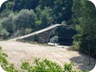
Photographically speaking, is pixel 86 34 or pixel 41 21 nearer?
pixel 41 21

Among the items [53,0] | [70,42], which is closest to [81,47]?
[70,42]

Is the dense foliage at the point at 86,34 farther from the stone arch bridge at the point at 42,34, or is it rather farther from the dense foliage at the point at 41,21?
the stone arch bridge at the point at 42,34

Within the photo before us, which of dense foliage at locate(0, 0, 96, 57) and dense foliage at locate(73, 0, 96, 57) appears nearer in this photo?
dense foliage at locate(0, 0, 96, 57)

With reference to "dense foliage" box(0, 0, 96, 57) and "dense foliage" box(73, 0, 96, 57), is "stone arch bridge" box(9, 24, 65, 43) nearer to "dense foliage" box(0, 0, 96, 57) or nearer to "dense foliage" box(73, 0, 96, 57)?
"dense foliage" box(0, 0, 96, 57)

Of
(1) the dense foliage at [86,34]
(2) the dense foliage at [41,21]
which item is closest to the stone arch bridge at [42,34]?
(2) the dense foliage at [41,21]

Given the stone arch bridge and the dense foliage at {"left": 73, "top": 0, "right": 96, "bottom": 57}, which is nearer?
the stone arch bridge

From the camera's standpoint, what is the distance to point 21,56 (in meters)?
2.47

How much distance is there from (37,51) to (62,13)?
Result: 361 millimetres

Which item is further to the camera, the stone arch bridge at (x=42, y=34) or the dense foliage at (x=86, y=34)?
the dense foliage at (x=86, y=34)

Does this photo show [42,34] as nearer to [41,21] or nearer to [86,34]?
[41,21]

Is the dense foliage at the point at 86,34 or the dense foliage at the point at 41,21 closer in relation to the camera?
the dense foliage at the point at 41,21

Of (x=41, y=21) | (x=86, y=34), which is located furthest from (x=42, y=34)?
(x=86, y=34)

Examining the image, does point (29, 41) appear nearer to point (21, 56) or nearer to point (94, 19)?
point (21, 56)

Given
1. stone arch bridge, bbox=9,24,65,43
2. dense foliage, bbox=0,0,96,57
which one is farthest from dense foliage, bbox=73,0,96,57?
stone arch bridge, bbox=9,24,65,43
